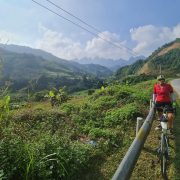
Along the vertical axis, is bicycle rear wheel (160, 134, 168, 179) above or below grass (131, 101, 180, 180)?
above

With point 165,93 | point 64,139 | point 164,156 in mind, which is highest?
point 165,93

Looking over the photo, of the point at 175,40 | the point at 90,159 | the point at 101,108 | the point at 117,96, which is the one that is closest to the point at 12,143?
the point at 90,159

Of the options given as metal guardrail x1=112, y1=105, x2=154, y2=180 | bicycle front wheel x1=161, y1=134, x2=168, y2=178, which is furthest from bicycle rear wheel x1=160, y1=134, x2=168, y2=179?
metal guardrail x1=112, y1=105, x2=154, y2=180

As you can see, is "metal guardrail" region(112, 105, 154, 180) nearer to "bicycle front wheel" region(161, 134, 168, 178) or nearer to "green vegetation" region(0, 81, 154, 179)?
"bicycle front wheel" region(161, 134, 168, 178)

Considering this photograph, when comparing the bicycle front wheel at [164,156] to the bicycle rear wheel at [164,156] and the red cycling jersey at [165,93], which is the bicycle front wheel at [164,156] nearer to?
the bicycle rear wheel at [164,156]

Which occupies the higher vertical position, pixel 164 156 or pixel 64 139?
pixel 64 139

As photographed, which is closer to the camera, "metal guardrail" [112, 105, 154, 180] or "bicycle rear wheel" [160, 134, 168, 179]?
"metal guardrail" [112, 105, 154, 180]

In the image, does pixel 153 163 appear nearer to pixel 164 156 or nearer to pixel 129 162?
pixel 164 156

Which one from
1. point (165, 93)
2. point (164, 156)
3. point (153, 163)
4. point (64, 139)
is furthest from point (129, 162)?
point (165, 93)

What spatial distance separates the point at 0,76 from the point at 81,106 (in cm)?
896

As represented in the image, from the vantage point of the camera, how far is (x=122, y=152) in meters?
7.91

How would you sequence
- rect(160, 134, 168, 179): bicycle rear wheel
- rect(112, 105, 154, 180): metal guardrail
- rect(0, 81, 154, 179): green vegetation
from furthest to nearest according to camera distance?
rect(160, 134, 168, 179): bicycle rear wheel < rect(0, 81, 154, 179): green vegetation < rect(112, 105, 154, 180): metal guardrail

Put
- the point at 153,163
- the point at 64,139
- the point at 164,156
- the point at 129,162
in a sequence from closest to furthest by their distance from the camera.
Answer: the point at 129,162
the point at 164,156
the point at 153,163
the point at 64,139

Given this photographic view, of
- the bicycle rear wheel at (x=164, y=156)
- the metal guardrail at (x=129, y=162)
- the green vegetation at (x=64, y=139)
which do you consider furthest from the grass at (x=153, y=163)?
the metal guardrail at (x=129, y=162)
